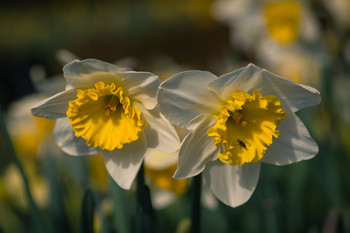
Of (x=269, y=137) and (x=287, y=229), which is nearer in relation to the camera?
(x=269, y=137)

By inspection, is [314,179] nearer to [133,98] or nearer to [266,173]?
[266,173]

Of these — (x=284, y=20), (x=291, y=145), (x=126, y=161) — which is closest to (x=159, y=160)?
(x=126, y=161)

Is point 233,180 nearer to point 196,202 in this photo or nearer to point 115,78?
point 196,202

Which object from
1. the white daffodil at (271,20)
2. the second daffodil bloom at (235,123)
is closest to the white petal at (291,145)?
the second daffodil bloom at (235,123)

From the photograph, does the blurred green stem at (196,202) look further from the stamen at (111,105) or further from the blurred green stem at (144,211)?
the stamen at (111,105)

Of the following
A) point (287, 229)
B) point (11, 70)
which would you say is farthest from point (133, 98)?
point (11, 70)

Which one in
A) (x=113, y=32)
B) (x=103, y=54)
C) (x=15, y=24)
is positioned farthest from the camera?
(x=15, y=24)

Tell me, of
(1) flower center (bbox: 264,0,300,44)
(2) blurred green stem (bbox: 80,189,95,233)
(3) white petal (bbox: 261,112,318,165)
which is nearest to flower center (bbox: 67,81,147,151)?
(2) blurred green stem (bbox: 80,189,95,233)
